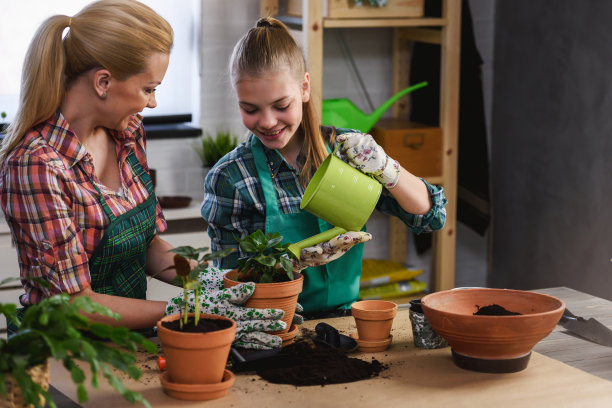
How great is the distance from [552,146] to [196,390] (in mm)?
2535

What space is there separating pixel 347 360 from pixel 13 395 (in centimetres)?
59

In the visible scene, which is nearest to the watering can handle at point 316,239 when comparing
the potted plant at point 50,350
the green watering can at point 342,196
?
the green watering can at point 342,196

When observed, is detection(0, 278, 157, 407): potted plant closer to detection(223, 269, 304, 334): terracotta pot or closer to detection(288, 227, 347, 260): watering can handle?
detection(223, 269, 304, 334): terracotta pot

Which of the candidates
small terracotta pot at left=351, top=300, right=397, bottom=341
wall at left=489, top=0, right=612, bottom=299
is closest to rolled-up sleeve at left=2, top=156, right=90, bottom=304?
small terracotta pot at left=351, top=300, right=397, bottom=341

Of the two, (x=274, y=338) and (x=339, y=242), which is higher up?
(x=339, y=242)

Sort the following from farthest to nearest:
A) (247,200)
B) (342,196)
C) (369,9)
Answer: (369,9) < (247,200) < (342,196)

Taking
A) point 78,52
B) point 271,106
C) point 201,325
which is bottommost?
point 201,325

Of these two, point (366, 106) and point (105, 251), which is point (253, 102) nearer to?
point (105, 251)

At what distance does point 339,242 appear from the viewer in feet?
5.72

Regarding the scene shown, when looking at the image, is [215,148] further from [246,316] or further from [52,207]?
[246,316]

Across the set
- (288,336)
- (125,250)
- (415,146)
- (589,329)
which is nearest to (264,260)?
(288,336)

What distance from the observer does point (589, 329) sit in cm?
172

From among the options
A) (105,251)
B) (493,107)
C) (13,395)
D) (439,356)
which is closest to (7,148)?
(105,251)

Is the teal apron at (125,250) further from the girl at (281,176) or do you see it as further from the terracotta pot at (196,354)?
the terracotta pot at (196,354)
